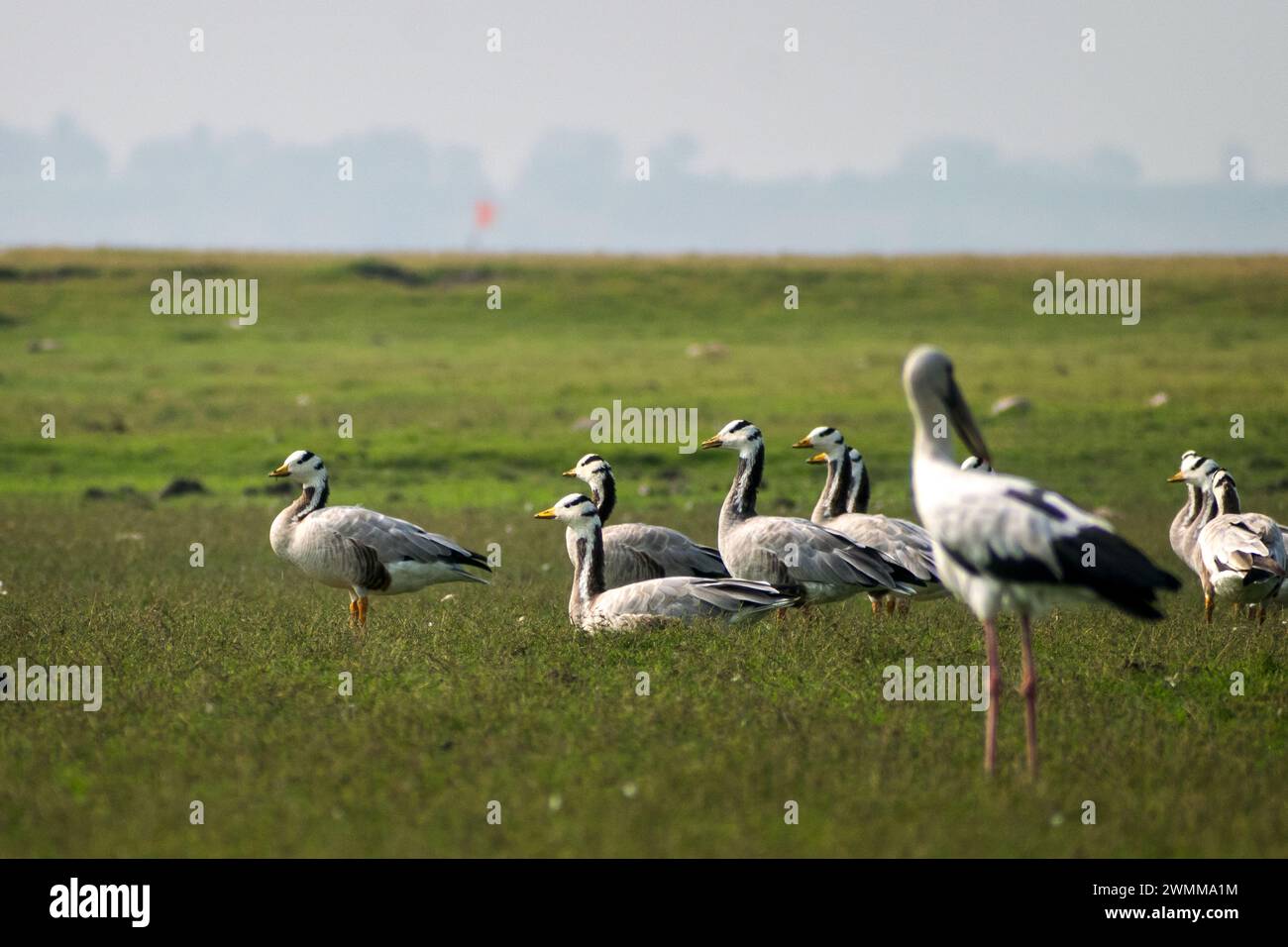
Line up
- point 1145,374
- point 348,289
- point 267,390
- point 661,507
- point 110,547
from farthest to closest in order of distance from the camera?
1. point 348,289
2. point 1145,374
3. point 267,390
4. point 661,507
5. point 110,547

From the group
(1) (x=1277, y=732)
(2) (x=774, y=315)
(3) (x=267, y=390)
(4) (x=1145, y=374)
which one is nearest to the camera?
(1) (x=1277, y=732)

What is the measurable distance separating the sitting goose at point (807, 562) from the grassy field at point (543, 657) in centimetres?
37

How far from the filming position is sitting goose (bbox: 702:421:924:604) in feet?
43.8

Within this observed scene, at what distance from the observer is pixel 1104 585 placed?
8.32 meters

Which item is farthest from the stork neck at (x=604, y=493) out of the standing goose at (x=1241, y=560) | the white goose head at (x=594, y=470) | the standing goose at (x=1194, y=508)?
the standing goose at (x=1194, y=508)

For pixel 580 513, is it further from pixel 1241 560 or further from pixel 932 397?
pixel 1241 560

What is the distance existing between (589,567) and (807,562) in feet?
6.43

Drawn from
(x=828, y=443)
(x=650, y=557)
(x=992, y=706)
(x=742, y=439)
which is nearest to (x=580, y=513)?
(x=650, y=557)

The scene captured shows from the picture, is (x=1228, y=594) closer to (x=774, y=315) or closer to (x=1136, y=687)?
(x=1136, y=687)

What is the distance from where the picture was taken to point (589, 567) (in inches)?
514

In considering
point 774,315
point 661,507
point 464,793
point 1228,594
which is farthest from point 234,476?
point 774,315

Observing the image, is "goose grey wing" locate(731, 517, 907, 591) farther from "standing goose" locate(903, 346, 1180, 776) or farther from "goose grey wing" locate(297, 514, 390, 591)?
"standing goose" locate(903, 346, 1180, 776)

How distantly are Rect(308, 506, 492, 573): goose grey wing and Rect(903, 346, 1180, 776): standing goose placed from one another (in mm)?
6409
